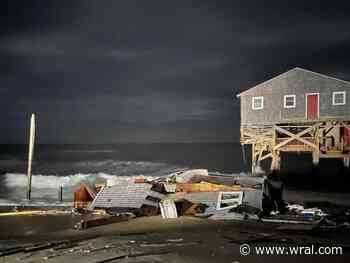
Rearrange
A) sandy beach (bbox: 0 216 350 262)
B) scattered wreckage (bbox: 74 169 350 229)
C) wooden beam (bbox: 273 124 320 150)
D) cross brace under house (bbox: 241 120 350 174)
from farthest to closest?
wooden beam (bbox: 273 124 320 150), cross brace under house (bbox: 241 120 350 174), scattered wreckage (bbox: 74 169 350 229), sandy beach (bbox: 0 216 350 262)

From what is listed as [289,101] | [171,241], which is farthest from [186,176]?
Result: [289,101]

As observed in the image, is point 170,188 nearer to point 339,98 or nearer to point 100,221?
point 100,221

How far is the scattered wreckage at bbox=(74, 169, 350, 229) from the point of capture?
1800cm

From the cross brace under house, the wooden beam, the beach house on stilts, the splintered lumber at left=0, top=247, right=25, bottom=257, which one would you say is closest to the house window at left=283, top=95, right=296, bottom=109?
the beach house on stilts

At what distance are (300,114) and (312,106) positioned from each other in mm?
1138

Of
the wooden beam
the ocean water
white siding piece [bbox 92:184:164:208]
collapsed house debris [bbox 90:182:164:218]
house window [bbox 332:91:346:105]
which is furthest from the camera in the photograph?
the wooden beam

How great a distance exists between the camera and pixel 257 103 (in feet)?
118

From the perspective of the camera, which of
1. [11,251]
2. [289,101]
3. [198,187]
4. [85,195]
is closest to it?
[11,251]

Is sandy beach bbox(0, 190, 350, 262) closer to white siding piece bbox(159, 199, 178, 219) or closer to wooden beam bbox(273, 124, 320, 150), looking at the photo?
white siding piece bbox(159, 199, 178, 219)

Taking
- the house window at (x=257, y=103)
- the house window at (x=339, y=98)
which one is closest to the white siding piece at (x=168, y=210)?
the house window at (x=257, y=103)

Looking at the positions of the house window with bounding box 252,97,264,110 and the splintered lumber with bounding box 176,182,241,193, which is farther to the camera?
the house window with bounding box 252,97,264,110

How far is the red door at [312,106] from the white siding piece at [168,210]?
Result: 62.7 feet

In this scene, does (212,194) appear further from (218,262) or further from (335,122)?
(335,122)

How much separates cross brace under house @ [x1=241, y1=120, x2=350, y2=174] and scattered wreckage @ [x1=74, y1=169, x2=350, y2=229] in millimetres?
12454
